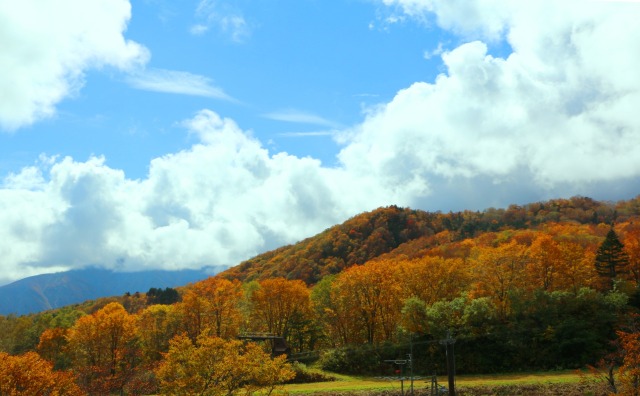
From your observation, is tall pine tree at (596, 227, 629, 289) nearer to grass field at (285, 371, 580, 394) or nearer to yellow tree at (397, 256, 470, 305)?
yellow tree at (397, 256, 470, 305)

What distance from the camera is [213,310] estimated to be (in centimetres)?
7175

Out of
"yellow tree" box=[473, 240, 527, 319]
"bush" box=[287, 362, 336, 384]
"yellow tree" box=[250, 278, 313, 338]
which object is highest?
"yellow tree" box=[473, 240, 527, 319]

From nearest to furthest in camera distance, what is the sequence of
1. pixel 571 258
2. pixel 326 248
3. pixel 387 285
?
pixel 571 258, pixel 387 285, pixel 326 248

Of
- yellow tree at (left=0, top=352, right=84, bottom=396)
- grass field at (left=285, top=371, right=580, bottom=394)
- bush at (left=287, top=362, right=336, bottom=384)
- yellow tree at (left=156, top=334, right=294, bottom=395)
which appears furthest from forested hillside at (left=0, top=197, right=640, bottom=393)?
grass field at (left=285, top=371, right=580, bottom=394)

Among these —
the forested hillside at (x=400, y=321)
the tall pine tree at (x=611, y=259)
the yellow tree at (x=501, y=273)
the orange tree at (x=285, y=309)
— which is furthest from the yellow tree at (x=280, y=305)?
the tall pine tree at (x=611, y=259)

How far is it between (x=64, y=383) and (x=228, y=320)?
3523cm

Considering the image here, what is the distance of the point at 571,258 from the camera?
6512 centimetres

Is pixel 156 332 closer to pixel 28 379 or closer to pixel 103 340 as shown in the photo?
pixel 103 340

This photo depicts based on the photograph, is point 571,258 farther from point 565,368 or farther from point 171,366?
point 171,366

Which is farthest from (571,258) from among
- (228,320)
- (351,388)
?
(228,320)

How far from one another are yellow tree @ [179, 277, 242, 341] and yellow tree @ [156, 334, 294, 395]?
116ft

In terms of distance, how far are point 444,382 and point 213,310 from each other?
112 feet

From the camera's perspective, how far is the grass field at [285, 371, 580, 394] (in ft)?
153

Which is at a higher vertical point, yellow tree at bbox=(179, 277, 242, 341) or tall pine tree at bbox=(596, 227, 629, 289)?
tall pine tree at bbox=(596, 227, 629, 289)
